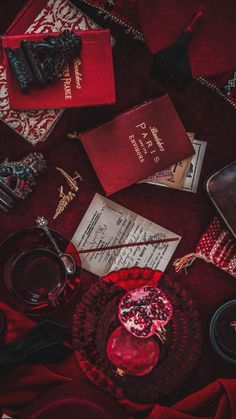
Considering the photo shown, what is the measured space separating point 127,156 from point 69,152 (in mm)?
154

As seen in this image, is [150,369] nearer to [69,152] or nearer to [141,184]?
[141,184]

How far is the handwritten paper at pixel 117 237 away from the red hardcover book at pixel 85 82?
0.25 meters

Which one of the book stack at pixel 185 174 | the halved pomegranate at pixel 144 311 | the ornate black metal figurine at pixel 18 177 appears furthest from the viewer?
the book stack at pixel 185 174

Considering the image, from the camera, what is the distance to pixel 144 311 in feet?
3.52

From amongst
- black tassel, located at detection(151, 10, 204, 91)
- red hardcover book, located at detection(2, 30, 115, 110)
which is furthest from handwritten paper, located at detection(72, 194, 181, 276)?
black tassel, located at detection(151, 10, 204, 91)

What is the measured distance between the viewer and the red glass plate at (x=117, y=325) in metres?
1.13

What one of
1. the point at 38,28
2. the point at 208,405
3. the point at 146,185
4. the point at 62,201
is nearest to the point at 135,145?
the point at 146,185

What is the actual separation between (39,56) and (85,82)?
126 millimetres

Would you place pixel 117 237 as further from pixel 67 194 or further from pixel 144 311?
pixel 144 311

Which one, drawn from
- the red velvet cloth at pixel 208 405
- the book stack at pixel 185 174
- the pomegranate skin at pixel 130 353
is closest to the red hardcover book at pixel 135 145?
the book stack at pixel 185 174

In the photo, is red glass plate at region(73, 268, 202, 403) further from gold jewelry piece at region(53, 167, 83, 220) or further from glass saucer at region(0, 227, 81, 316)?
gold jewelry piece at region(53, 167, 83, 220)

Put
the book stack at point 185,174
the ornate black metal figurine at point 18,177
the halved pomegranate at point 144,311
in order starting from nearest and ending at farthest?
the halved pomegranate at point 144,311, the ornate black metal figurine at point 18,177, the book stack at point 185,174

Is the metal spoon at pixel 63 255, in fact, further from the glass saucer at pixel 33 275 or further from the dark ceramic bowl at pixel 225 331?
the dark ceramic bowl at pixel 225 331

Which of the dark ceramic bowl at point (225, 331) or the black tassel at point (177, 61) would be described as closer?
the black tassel at point (177, 61)
